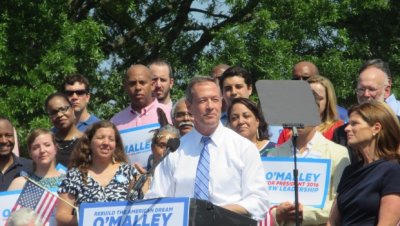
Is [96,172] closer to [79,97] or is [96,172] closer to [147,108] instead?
[147,108]

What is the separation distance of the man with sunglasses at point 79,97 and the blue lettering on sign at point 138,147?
1028 mm

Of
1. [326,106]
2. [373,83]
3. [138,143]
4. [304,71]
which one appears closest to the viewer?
[373,83]

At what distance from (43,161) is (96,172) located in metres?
0.99

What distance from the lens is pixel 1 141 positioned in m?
11.8

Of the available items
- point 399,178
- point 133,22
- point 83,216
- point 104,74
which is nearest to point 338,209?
point 399,178

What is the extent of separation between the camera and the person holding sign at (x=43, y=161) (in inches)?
440

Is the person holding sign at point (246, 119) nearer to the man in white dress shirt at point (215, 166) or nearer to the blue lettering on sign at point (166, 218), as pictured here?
the man in white dress shirt at point (215, 166)

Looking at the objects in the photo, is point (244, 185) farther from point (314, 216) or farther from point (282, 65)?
point (282, 65)

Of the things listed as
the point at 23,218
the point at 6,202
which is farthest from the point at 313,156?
the point at 6,202

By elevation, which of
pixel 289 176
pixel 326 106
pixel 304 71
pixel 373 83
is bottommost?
pixel 289 176

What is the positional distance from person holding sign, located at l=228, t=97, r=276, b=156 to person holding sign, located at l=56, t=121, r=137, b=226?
1022 mm

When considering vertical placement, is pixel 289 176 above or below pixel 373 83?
below

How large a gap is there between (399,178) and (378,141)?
338 millimetres

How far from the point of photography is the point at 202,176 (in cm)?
915
